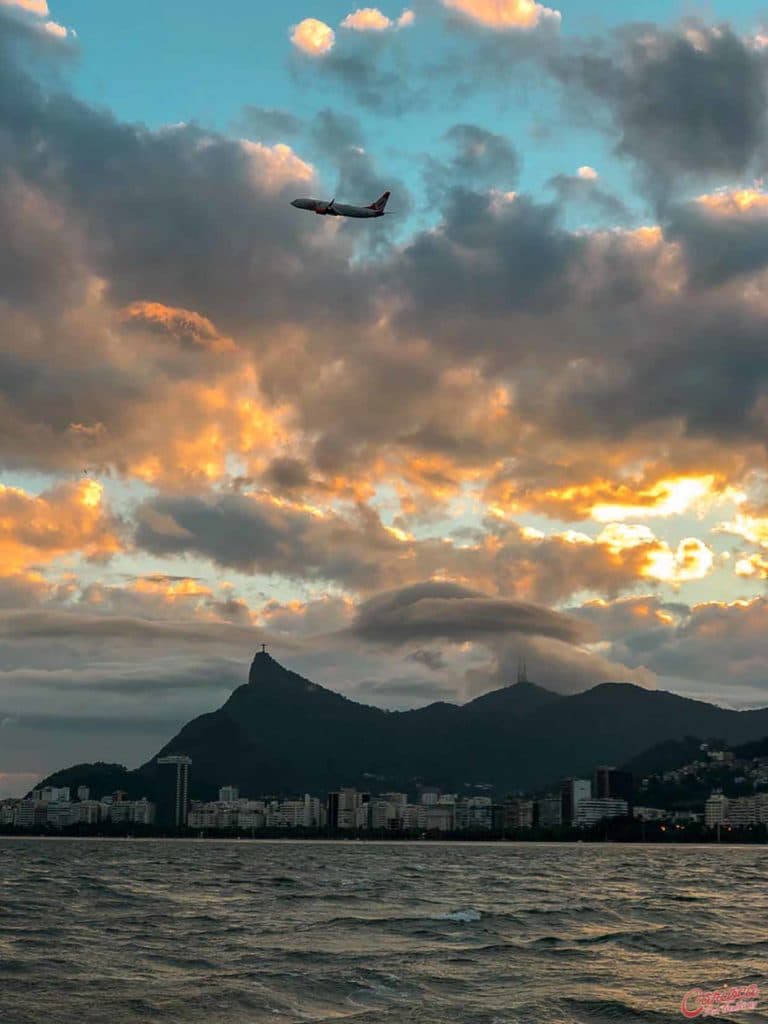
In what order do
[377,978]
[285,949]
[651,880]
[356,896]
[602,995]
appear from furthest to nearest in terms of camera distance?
[651,880] → [356,896] → [285,949] → [377,978] → [602,995]

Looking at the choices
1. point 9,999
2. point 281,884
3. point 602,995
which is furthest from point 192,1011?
point 281,884

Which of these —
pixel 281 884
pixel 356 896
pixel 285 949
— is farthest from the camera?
pixel 281 884

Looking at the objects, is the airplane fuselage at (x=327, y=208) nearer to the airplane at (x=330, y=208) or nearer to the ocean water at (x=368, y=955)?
the airplane at (x=330, y=208)

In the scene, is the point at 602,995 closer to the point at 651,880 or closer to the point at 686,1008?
the point at 686,1008

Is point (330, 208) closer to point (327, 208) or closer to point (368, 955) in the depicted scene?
point (327, 208)

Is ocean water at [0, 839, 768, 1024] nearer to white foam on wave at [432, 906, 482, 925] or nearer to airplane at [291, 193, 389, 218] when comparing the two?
white foam on wave at [432, 906, 482, 925]

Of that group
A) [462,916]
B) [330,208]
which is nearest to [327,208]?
[330,208]
